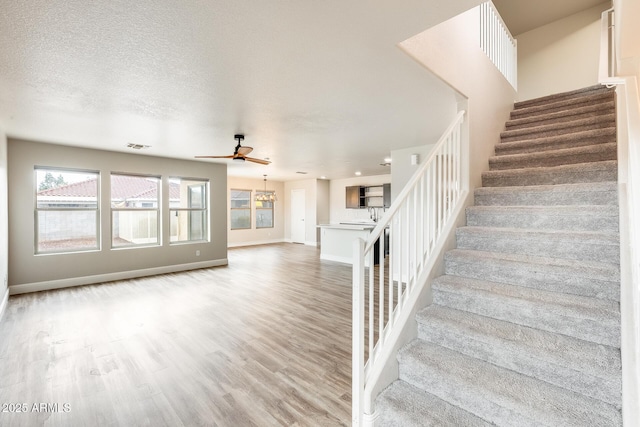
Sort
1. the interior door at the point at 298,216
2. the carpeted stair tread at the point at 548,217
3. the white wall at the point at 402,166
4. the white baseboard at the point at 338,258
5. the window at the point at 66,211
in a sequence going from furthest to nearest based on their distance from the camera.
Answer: the interior door at the point at 298,216 < the white baseboard at the point at 338,258 < the white wall at the point at 402,166 < the window at the point at 66,211 < the carpeted stair tread at the point at 548,217

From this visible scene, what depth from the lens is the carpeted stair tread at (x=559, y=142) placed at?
2838 millimetres

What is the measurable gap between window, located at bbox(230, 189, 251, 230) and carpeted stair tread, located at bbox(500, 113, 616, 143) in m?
8.13

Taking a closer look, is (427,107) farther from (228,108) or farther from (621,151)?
(228,108)

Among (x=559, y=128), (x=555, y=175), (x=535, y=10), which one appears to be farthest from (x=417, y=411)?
(x=535, y=10)

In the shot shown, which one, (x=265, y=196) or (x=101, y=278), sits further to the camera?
(x=265, y=196)

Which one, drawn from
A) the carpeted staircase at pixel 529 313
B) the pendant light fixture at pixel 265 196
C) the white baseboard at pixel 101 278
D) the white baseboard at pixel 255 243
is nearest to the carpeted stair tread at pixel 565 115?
the carpeted staircase at pixel 529 313

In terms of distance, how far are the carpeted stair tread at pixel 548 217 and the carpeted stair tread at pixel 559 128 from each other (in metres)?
1.49

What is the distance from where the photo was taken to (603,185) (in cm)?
232

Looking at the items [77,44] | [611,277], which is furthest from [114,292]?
[611,277]

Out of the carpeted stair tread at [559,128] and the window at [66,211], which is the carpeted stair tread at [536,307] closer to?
the carpeted stair tread at [559,128]

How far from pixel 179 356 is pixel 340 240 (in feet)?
15.7

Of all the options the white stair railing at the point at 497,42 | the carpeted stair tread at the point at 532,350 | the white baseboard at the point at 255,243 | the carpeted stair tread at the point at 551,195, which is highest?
the white stair railing at the point at 497,42

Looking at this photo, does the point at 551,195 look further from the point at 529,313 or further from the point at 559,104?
the point at 559,104

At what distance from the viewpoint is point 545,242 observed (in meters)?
2.14
